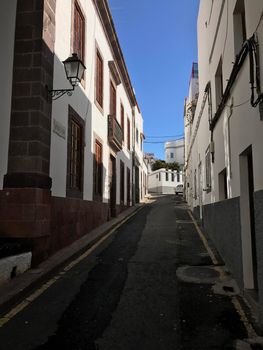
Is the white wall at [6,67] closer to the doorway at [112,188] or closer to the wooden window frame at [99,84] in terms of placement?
the wooden window frame at [99,84]

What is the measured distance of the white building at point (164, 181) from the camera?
54844 millimetres

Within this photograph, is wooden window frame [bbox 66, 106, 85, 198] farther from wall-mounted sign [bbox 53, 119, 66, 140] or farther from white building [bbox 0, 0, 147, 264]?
wall-mounted sign [bbox 53, 119, 66, 140]

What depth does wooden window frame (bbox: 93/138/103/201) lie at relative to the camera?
13.5 meters

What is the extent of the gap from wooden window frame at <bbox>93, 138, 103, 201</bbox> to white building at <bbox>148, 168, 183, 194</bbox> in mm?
39987

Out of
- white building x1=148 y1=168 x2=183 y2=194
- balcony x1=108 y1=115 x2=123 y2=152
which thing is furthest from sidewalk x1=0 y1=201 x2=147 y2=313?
white building x1=148 y1=168 x2=183 y2=194

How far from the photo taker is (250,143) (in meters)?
5.85

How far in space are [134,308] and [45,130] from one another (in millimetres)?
4406

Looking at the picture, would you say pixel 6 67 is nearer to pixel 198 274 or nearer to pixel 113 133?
pixel 198 274

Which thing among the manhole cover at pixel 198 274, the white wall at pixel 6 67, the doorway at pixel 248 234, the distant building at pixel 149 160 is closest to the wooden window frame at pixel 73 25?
the white wall at pixel 6 67

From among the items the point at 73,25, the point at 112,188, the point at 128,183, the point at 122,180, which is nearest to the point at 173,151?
the point at 128,183

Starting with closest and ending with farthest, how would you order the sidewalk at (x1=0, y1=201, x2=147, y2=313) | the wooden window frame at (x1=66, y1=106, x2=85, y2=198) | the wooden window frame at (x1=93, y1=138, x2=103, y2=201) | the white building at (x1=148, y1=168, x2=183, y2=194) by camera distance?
1. the sidewalk at (x1=0, y1=201, x2=147, y2=313)
2. the wooden window frame at (x1=66, y1=106, x2=85, y2=198)
3. the wooden window frame at (x1=93, y1=138, x2=103, y2=201)
4. the white building at (x1=148, y1=168, x2=183, y2=194)

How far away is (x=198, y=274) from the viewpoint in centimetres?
736

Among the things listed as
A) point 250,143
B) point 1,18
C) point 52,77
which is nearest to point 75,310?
point 250,143

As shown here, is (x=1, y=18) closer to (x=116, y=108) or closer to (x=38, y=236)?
(x=38, y=236)
